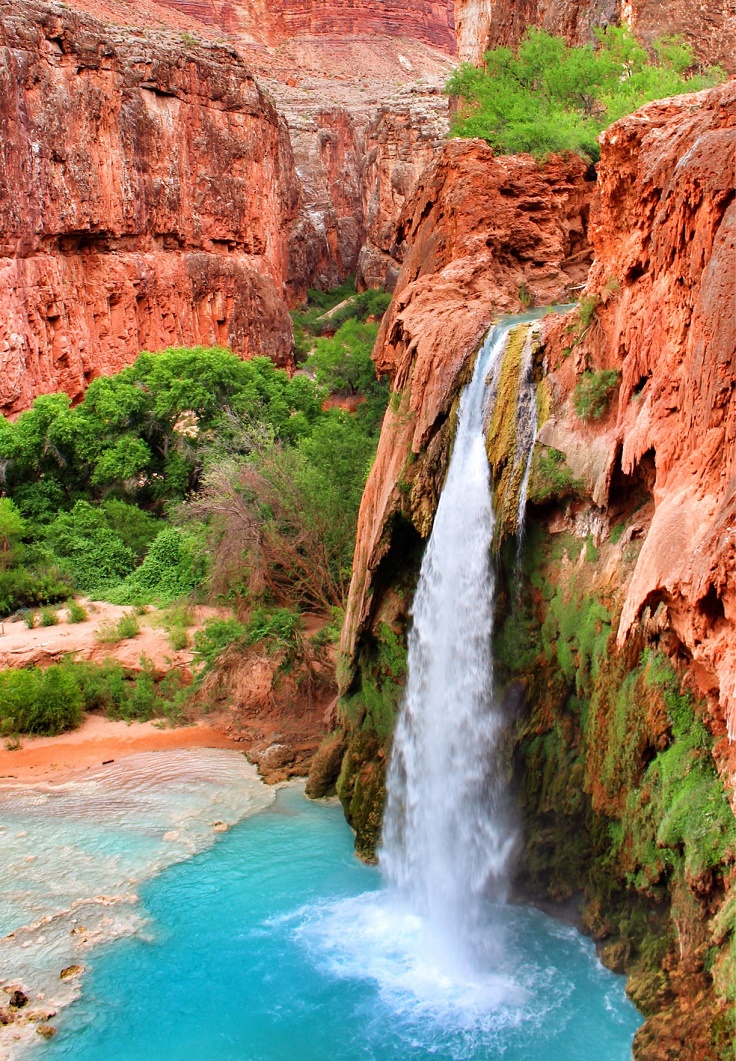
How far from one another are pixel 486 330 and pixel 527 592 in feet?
11.1

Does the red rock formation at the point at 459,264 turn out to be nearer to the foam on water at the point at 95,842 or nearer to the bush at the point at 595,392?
the bush at the point at 595,392

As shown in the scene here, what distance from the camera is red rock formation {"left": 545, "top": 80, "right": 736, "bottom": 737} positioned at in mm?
6801

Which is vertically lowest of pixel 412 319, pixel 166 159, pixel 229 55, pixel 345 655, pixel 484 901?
pixel 484 901

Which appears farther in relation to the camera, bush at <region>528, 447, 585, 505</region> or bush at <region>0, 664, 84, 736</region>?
bush at <region>0, 664, 84, 736</region>

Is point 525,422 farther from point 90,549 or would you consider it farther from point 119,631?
point 90,549

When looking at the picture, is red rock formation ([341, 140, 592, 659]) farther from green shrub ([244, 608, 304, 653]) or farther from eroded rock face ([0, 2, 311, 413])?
eroded rock face ([0, 2, 311, 413])

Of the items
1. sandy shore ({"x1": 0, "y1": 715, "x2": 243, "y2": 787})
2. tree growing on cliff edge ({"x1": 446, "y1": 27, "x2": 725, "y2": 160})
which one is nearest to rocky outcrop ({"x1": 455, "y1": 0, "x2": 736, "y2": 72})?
tree growing on cliff edge ({"x1": 446, "y1": 27, "x2": 725, "y2": 160})

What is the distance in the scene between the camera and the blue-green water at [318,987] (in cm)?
857

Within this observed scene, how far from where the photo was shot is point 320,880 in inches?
448

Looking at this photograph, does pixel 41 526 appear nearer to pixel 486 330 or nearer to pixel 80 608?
pixel 80 608

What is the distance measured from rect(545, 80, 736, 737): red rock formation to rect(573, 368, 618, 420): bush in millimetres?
147

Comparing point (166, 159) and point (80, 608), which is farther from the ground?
point (166, 159)

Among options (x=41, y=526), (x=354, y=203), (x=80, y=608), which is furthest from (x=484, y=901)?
(x=354, y=203)

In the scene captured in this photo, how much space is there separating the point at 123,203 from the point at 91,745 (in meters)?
23.7
